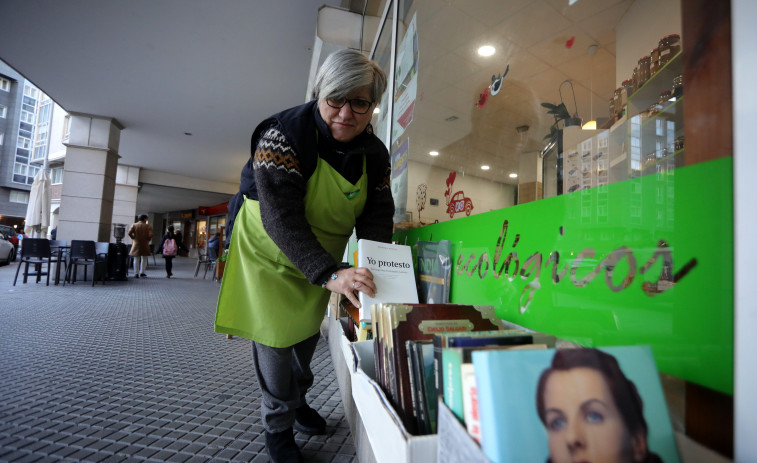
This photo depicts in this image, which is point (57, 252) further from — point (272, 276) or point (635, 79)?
point (635, 79)

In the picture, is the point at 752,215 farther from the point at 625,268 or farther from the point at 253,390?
the point at 253,390

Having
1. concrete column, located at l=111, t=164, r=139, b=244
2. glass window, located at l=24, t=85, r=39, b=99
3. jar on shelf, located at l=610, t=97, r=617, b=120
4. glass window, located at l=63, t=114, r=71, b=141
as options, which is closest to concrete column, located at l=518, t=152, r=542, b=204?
jar on shelf, located at l=610, t=97, r=617, b=120

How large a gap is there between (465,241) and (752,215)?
731mm

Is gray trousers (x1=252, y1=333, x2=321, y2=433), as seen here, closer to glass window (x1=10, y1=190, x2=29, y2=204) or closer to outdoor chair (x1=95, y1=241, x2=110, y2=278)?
outdoor chair (x1=95, y1=241, x2=110, y2=278)

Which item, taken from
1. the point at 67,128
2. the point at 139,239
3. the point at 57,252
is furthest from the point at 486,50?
the point at 67,128

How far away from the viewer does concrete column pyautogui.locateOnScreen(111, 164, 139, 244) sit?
37.6 ft

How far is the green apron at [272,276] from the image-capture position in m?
1.22

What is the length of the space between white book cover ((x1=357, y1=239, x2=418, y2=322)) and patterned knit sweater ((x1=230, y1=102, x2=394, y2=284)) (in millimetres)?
116

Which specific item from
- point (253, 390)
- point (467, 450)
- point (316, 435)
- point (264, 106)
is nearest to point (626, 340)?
point (467, 450)

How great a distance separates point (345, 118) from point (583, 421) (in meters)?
1.02

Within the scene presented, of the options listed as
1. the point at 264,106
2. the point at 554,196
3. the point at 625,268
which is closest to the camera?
the point at 625,268

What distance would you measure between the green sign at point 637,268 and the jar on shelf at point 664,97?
0.45 feet

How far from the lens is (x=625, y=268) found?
1.91ft

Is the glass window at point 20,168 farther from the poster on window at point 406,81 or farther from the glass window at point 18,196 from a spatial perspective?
the poster on window at point 406,81
